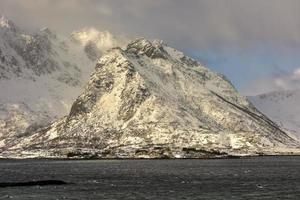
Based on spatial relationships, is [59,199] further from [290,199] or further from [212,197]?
[290,199]

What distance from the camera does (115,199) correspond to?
19750 cm

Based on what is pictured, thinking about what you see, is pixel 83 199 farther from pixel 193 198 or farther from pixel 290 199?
pixel 290 199

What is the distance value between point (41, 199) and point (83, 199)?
12886 millimetres

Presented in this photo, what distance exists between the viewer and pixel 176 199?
7662 inches

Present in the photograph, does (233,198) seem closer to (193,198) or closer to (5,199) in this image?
(193,198)

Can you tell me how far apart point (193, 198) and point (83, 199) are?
33447mm

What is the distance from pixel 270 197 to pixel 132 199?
136 ft

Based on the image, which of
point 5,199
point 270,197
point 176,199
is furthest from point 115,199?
point 270,197

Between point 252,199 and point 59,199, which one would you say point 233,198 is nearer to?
point 252,199

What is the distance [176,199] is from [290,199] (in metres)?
33.4

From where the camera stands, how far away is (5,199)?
19700cm

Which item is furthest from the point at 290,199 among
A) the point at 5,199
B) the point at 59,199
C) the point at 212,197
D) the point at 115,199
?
the point at 5,199

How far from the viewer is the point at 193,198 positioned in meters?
197

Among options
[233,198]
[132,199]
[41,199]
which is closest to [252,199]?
[233,198]
